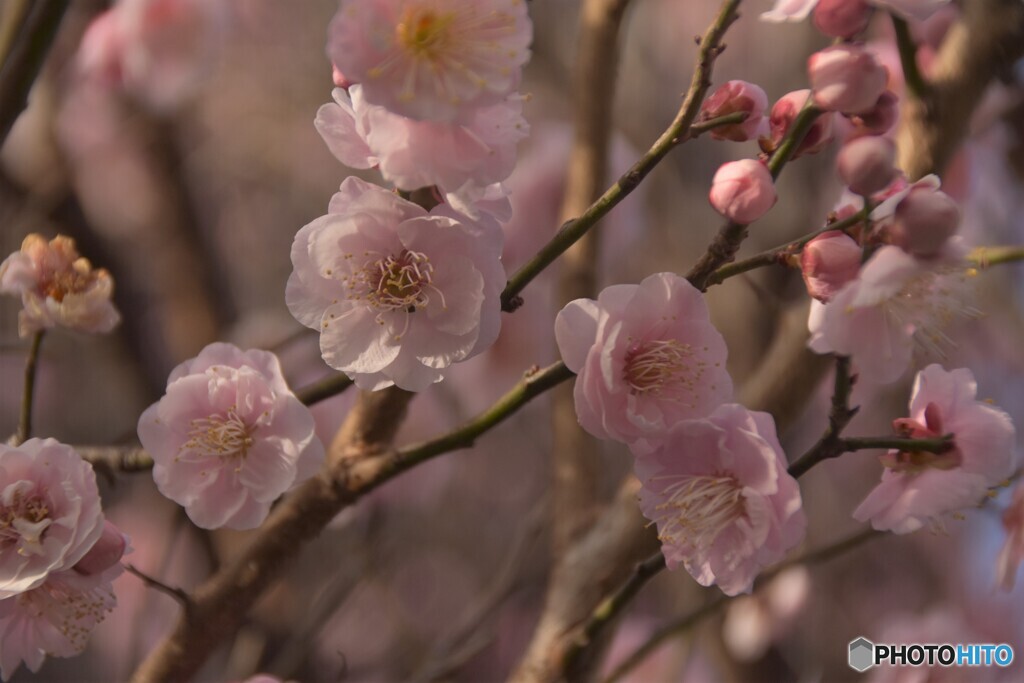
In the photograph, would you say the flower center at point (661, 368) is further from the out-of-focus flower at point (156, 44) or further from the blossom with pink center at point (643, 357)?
the out-of-focus flower at point (156, 44)

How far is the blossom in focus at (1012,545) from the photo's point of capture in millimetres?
577

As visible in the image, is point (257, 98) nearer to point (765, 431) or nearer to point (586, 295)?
point (586, 295)

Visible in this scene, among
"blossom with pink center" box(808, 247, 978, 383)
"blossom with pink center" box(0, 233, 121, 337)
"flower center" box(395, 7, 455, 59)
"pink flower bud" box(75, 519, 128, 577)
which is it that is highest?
"flower center" box(395, 7, 455, 59)

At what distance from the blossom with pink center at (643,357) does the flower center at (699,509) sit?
3 cm

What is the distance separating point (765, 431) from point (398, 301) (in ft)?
0.52

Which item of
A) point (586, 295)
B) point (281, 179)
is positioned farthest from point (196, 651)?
point (281, 179)

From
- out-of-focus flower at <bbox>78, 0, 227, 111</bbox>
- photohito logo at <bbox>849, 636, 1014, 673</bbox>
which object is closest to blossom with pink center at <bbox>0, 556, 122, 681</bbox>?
photohito logo at <bbox>849, 636, 1014, 673</bbox>

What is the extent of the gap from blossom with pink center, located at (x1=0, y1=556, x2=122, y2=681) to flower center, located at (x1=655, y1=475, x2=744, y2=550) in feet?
0.78

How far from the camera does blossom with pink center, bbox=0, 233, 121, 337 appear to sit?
47 centimetres

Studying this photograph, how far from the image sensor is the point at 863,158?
13.0 inches

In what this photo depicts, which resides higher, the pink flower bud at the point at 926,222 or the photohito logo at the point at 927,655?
the pink flower bud at the point at 926,222

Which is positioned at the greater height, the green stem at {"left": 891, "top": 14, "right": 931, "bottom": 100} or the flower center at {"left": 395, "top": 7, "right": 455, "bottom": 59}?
the flower center at {"left": 395, "top": 7, "right": 455, "bottom": 59}

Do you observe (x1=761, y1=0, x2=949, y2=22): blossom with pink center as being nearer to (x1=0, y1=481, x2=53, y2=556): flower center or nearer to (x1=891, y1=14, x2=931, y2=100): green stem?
(x1=891, y1=14, x2=931, y2=100): green stem

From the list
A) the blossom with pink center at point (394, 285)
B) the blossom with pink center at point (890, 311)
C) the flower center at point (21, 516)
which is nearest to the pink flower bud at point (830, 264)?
the blossom with pink center at point (890, 311)
